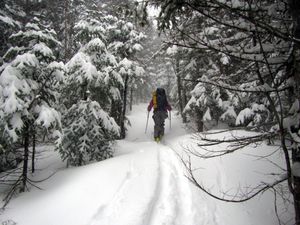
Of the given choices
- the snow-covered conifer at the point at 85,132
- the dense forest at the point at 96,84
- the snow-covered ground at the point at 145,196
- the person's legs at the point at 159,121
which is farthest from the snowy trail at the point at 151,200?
the person's legs at the point at 159,121

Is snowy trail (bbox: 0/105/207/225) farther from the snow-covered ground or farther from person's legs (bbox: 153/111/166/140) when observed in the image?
person's legs (bbox: 153/111/166/140)

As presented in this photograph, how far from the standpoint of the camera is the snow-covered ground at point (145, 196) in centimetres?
602

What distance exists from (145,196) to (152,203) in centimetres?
31

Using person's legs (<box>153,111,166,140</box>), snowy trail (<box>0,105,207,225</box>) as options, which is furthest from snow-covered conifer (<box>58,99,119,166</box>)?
person's legs (<box>153,111,166,140</box>)

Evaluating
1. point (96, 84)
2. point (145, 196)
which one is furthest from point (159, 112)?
point (145, 196)

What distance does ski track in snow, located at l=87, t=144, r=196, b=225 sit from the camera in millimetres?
5793

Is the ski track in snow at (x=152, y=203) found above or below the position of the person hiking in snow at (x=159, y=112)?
below

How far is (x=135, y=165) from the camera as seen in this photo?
906 cm

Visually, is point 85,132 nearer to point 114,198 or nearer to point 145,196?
point 114,198

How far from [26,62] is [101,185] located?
168 inches

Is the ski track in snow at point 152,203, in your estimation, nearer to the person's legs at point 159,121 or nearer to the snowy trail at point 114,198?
the snowy trail at point 114,198

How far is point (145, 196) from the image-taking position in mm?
6766

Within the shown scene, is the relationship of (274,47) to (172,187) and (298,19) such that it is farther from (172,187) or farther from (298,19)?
(172,187)

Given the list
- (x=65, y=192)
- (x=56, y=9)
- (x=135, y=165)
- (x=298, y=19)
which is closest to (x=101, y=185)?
(x=65, y=192)
